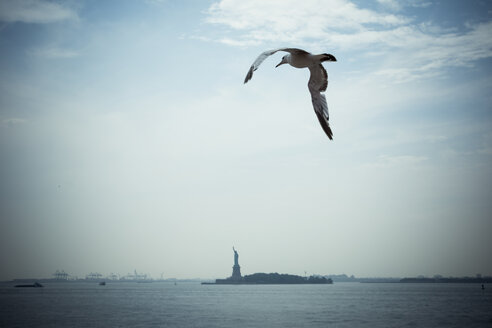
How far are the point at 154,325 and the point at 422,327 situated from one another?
74.2ft

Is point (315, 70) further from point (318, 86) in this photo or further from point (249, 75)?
point (249, 75)

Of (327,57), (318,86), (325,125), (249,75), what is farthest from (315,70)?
(249,75)

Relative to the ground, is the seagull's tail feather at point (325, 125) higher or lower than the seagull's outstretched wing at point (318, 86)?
lower

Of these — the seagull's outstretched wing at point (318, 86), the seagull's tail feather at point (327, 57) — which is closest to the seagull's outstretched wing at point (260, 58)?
the seagull's tail feather at point (327, 57)

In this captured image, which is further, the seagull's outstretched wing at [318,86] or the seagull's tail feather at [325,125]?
the seagull's outstretched wing at [318,86]

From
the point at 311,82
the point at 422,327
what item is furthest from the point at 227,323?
the point at 311,82

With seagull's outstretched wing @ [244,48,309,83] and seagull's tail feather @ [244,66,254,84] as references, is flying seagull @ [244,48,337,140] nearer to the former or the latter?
seagull's outstretched wing @ [244,48,309,83]

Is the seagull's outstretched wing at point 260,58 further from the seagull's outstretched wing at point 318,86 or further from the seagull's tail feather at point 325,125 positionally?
the seagull's tail feather at point 325,125

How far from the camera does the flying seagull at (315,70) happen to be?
228 inches

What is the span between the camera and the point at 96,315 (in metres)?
45.2

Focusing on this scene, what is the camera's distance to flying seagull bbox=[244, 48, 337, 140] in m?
5.79

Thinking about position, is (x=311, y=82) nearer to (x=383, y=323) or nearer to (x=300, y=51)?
(x=300, y=51)

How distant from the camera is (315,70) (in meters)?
6.75

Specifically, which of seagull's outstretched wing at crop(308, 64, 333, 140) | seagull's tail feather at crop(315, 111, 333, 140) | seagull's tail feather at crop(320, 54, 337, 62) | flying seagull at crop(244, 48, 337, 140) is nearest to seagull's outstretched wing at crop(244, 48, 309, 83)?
flying seagull at crop(244, 48, 337, 140)
